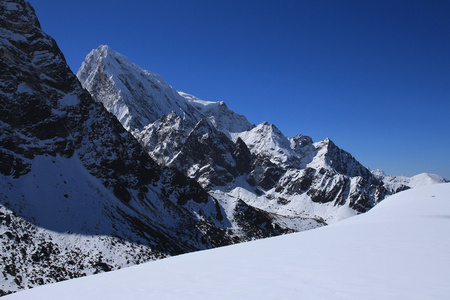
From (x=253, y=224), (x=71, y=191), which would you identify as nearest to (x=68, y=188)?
(x=71, y=191)

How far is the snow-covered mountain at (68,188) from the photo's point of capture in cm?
5788

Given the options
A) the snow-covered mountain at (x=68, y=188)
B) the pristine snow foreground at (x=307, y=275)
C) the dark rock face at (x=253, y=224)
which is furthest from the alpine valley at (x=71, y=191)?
the pristine snow foreground at (x=307, y=275)

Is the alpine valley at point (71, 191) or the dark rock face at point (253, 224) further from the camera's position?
the dark rock face at point (253, 224)

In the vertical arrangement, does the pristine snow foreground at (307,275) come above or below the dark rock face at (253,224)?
above

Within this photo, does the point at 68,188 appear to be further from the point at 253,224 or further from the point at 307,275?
the point at 307,275

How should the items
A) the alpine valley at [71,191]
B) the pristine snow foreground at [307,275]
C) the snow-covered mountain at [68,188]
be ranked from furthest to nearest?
the alpine valley at [71,191]
the snow-covered mountain at [68,188]
the pristine snow foreground at [307,275]

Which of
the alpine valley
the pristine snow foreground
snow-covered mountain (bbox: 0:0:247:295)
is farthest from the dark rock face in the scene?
the pristine snow foreground

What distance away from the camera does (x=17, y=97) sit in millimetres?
90125

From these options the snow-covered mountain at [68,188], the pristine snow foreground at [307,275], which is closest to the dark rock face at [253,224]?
the snow-covered mountain at [68,188]

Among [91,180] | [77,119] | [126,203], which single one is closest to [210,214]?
[126,203]

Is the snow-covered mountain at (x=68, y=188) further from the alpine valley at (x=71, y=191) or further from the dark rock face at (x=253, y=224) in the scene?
the dark rock face at (x=253, y=224)

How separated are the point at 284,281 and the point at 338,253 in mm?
4883

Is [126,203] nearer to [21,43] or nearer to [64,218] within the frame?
[64,218]

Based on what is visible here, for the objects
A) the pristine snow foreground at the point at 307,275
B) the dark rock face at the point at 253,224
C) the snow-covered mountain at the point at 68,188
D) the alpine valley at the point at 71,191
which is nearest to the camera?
the pristine snow foreground at the point at 307,275
